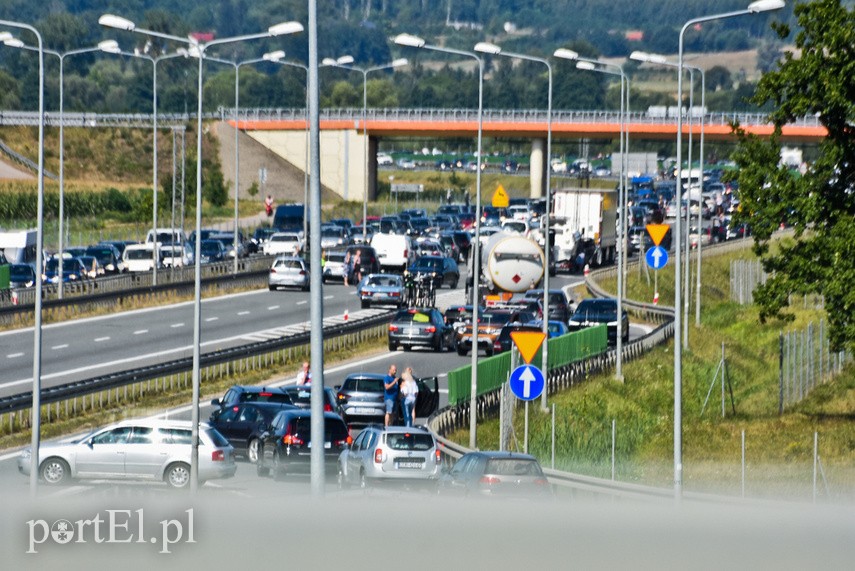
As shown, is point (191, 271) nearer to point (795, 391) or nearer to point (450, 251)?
point (450, 251)

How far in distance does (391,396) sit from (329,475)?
5.76 metres

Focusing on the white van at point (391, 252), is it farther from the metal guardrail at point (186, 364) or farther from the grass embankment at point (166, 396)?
the grass embankment at point (166, 396)

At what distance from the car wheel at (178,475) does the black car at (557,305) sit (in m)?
26.7

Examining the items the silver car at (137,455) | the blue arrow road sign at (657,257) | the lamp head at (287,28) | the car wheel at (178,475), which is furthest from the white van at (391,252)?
the car wheel at (178,475)

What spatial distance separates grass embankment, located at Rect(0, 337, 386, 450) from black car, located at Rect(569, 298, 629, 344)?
6110 mm

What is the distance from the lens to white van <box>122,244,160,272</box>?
67938 millimetres

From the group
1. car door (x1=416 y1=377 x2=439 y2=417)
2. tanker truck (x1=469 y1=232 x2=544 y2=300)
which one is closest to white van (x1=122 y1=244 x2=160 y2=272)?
car door (x1=416 y1=377 x2=439 y2=417)

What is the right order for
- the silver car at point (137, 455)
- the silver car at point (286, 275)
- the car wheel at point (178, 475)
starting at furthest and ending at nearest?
1. the silver car at point (286, 275)
2. the car wheel at point (178, 475)
3. the silver car at point (137, 455)

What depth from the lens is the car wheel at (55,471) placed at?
27453 millimetres

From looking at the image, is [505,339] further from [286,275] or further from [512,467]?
[512,467]

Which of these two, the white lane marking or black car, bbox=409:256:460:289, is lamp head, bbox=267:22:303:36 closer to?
the white lane marking

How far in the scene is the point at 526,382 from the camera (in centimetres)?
2912

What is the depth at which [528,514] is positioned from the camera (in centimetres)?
1063

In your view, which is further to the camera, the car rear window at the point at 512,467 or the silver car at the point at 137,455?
the silver car at the point at 137,455
